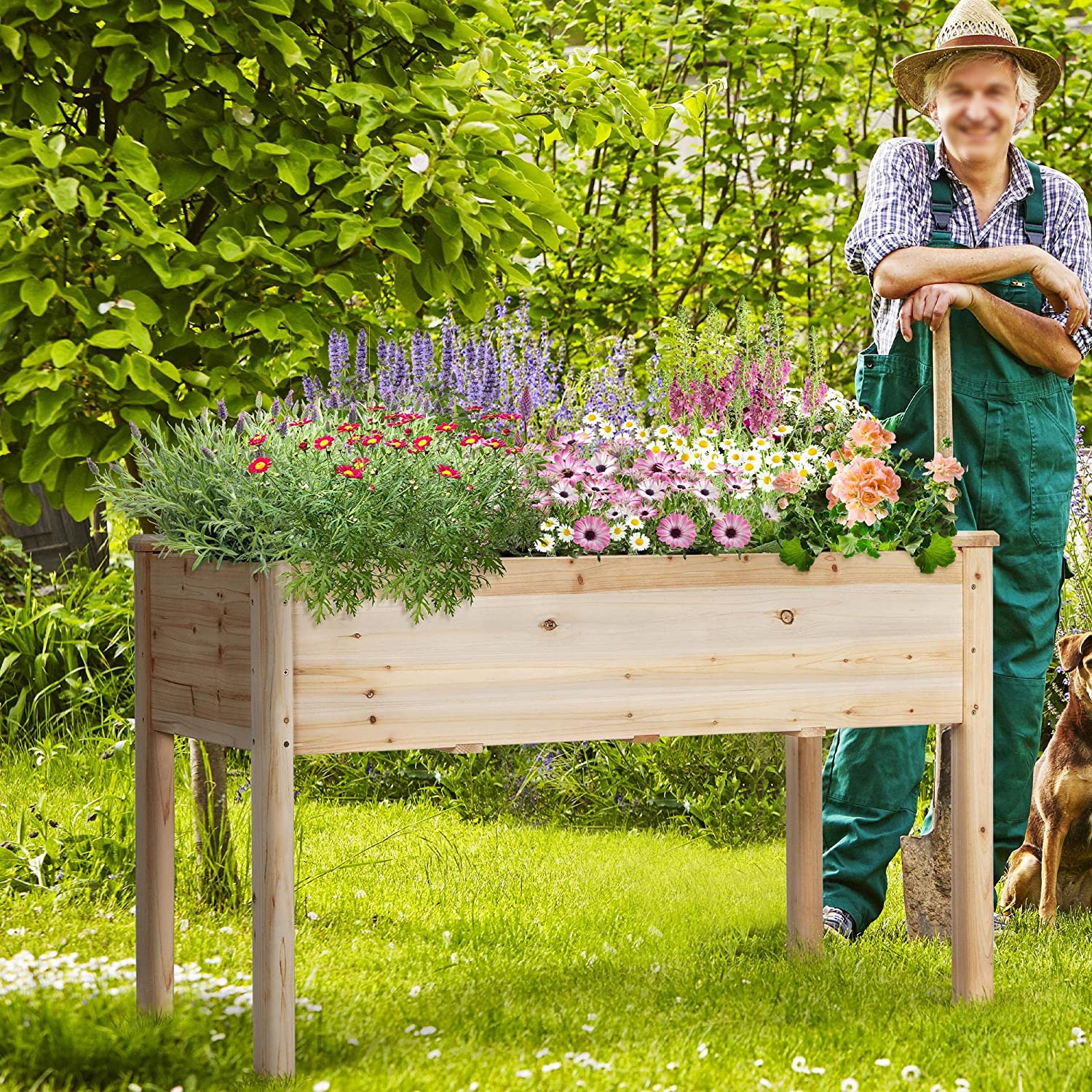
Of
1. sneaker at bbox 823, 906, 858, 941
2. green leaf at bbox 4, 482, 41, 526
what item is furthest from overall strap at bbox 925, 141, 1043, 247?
green leaf at bbox 4, 482, 41, 526

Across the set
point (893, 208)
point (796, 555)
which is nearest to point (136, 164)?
point (796, 555)

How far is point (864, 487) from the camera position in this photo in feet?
8.80

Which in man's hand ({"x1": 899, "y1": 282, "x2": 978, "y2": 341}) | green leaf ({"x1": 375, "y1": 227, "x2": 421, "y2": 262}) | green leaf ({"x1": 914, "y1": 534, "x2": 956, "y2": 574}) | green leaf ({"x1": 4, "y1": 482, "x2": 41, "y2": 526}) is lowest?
green leaf ({"x1": 914, "y1": 534, "x2": 956, "y2": 574})

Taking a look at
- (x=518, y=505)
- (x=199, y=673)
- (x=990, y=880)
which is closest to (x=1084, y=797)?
(x=990, y=880)

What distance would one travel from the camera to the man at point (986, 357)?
3227 mm

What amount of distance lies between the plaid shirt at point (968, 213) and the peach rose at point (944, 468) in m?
0.58

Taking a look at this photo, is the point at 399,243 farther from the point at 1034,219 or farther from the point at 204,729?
the point at 1034,219

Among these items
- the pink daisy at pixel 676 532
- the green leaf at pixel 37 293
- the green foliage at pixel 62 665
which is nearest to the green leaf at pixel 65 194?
the green leaf at pixel 37 293

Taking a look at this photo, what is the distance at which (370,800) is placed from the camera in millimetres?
4926

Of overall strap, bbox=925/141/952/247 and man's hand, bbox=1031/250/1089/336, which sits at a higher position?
overall strap, bbox=925/141/952/247

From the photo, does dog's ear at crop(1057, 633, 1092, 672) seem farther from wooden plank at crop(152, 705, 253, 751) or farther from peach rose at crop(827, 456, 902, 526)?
wooden plank at crop(152, 705, 253, 751)

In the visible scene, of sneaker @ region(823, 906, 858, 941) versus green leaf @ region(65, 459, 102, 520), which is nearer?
green leaf @ region(65, 459, 102, 520)

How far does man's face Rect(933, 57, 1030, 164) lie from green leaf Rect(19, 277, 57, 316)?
2.00 m

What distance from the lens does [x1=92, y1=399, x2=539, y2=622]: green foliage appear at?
2.34 m
